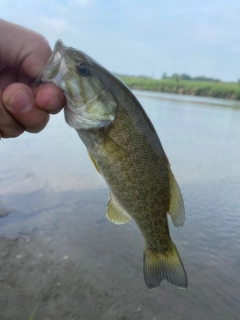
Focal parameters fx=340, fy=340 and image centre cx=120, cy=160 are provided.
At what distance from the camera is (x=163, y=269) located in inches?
105

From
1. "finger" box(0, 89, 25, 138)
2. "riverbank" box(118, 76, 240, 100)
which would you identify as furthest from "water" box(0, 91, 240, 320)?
"riverbank" box(118, 76, 240, 100)

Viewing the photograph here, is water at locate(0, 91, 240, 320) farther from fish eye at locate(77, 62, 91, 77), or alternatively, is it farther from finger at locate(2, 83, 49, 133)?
fish eye at locate(77, 62, 91, 77)

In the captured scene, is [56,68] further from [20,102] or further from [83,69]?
[20,102]

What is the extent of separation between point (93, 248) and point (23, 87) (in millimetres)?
4596

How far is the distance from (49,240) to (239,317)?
3.52m

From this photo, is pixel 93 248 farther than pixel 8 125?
Yes

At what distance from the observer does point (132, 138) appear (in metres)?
2.44

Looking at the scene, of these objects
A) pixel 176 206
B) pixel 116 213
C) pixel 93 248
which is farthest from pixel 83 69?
pixel 93 248

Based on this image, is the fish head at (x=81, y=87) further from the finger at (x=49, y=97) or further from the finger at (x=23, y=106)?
the finger at (x=23, y=106)

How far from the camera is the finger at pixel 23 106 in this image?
7.71 feet

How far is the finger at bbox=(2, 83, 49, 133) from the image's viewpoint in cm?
235

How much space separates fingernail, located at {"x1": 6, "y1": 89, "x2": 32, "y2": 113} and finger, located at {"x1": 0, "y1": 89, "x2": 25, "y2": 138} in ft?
0.27

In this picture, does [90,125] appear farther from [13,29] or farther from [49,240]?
[49,240]

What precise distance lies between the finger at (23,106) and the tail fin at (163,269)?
4.39ft
